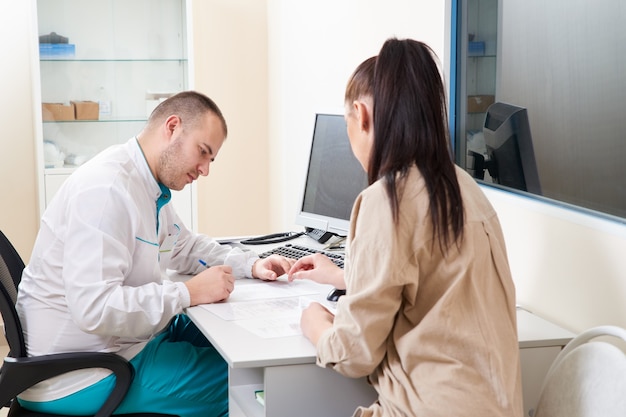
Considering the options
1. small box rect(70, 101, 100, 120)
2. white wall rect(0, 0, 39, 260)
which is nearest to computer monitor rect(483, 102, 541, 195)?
small box rect(70, 101, 100, 120)

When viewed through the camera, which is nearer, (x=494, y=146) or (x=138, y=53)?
(x=494, y=146)

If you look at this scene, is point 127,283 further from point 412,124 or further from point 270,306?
point 412,124

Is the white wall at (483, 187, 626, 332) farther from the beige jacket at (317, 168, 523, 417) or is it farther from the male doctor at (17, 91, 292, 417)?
the male doctor at (17, 91, 292, 417)

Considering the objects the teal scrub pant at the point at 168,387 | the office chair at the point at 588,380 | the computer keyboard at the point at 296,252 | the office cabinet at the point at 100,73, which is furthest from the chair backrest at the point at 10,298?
the office cabinet at the point at 100,73

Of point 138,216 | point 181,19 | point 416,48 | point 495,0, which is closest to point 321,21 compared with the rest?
point 181,19

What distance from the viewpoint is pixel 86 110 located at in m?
4.05

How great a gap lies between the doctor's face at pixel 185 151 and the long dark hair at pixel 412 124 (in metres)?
0.74

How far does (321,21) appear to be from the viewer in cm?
347

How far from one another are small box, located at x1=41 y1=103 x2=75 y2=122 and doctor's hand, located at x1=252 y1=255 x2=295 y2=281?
2110 millimetres

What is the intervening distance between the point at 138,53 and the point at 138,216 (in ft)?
7.65

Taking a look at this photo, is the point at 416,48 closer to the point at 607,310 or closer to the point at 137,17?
the point at 607,310

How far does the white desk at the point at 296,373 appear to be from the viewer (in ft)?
5.27

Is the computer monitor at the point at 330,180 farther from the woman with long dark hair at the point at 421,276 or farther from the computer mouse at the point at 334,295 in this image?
the woman with long dark hair at the point at 421,276

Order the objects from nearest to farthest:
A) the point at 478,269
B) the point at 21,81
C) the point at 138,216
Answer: the point at 478,269
the point at 138,216
the point at 21,81
